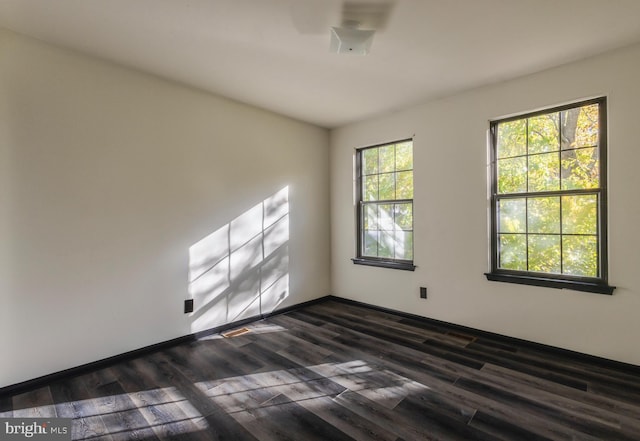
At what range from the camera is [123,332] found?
262cm

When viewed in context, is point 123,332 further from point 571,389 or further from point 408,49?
point 571,389

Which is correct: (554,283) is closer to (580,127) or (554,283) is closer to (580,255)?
(580,255)

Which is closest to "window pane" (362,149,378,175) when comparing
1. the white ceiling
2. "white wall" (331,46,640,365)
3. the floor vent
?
"white wall" (331,46,640,365)

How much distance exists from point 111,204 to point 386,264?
2.99 meters

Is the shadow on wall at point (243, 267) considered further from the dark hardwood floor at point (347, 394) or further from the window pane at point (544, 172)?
the window pane at point (544, 172)

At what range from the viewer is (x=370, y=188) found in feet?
Answer: 13.8

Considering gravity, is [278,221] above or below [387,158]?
below

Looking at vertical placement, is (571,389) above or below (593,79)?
below

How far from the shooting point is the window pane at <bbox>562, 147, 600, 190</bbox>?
2588mm

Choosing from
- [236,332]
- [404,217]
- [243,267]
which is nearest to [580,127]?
[404,217]

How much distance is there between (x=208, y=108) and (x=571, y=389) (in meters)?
3.91

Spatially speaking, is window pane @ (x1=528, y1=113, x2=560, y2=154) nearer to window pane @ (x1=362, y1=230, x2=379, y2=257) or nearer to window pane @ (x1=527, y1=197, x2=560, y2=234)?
window pane @ (x1=527, y1=197, x2=560, y2=234)

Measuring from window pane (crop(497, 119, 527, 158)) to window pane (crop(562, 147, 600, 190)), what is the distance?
1.16 ft

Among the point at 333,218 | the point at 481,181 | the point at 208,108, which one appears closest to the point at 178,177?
the point at 208,108
